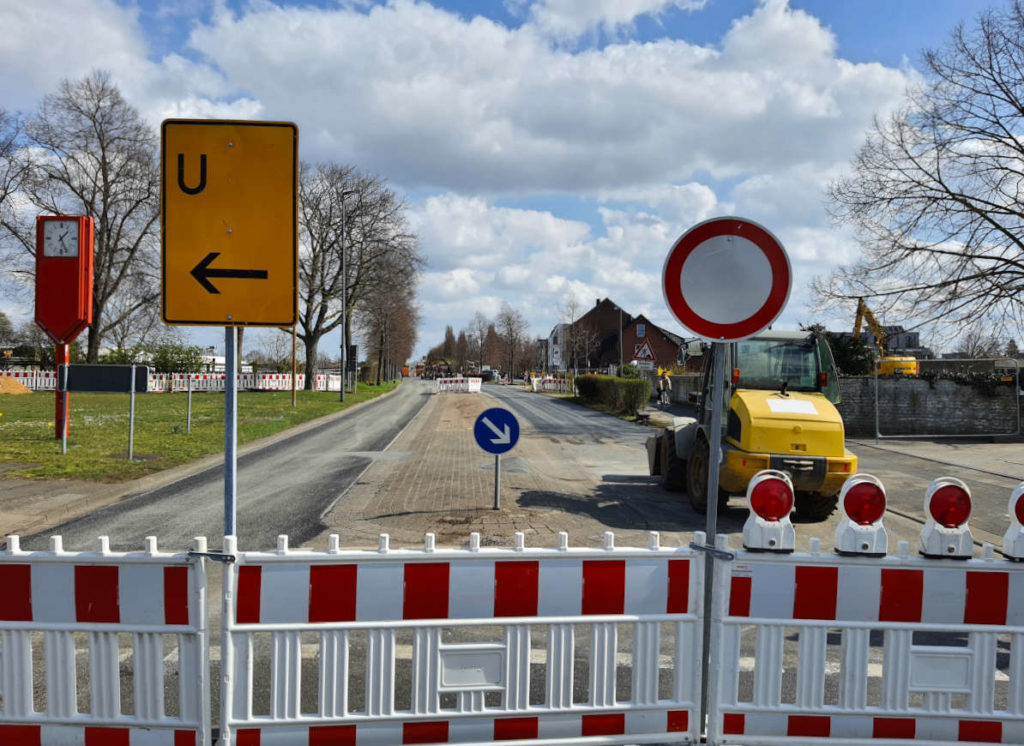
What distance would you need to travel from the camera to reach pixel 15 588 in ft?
9.62

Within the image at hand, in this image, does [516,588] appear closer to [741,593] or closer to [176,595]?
[741,593]

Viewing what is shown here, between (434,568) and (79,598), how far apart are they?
146 centimetres

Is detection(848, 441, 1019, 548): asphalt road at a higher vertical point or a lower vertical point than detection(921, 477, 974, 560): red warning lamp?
lower

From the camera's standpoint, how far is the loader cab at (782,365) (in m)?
9.77

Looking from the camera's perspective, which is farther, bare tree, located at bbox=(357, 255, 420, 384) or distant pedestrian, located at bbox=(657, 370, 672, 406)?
bare tree, located at bbox=(357, 255, 420, 384)

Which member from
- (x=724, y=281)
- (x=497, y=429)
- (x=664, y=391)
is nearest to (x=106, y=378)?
(x=497, y=429)

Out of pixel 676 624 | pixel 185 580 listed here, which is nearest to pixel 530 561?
pixel 676 624

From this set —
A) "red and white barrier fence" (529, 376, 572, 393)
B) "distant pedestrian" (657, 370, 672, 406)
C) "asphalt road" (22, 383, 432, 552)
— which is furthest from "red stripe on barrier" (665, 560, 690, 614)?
"red and white barrier fence" (529, 376, 572, 393)

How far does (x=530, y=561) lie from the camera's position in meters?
3.09

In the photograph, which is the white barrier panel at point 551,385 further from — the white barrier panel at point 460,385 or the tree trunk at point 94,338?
the tree trunk at point 94,338

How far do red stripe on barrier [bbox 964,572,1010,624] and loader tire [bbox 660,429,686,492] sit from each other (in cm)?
796

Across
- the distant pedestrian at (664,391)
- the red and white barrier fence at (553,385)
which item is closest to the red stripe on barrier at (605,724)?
the distant pedestrian at (664,391)

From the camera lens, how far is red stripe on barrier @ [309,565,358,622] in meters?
2.96

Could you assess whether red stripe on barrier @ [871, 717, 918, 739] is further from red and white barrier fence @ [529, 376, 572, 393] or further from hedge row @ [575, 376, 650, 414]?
red and white barrier fence @ [529, 376, 572, 393]
